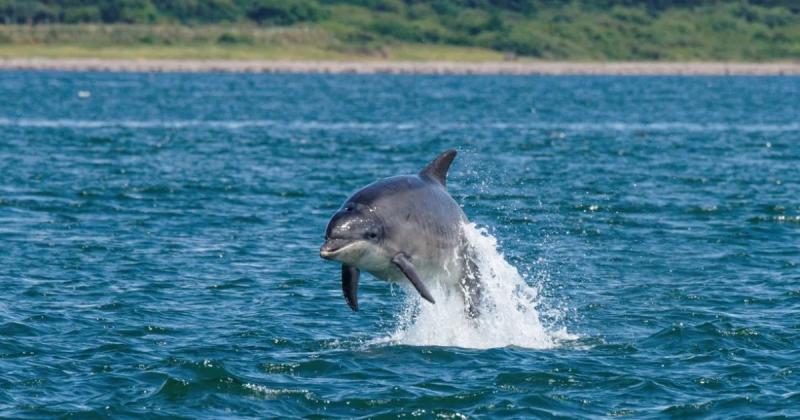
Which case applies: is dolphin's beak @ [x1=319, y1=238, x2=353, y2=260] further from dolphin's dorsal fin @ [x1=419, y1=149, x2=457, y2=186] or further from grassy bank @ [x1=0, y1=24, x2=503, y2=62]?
grassy bank @ [x1=0, y1=24, x2=503, y2=62]

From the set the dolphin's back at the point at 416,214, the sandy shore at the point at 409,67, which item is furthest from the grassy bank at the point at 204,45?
the dolphin's back at the point at 416,214

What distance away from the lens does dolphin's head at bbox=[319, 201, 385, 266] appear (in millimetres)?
17438

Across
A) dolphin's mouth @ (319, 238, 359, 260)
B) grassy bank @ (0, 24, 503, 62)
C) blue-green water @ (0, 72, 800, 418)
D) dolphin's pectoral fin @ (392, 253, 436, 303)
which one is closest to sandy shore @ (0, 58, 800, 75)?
grassy bank @ (0, 24, 503, 62)

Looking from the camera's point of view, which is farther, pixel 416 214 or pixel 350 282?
pixel 416 214

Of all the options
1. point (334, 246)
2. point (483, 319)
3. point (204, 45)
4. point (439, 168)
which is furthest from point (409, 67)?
point (334, 246)

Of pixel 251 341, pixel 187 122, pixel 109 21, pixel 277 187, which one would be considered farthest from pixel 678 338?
pixel 109 21

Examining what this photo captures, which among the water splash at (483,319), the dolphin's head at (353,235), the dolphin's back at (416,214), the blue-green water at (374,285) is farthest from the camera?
the water splash at (483,319)

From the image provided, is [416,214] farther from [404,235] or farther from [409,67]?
[409,67]

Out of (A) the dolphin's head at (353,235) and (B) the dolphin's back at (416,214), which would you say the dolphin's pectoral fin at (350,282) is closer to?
(A) the dolphin's head at (353,235)

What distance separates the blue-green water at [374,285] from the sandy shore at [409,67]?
376ft

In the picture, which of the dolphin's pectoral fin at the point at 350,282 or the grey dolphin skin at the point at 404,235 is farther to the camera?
the dolphin's pectoral fin at the point at 350,282

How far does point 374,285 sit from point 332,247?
9.65 metres

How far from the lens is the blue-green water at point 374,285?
17953mm

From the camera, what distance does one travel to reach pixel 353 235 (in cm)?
1753
